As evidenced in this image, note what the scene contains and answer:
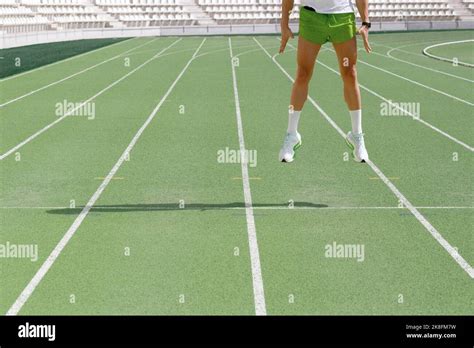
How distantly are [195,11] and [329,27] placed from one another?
177 ft

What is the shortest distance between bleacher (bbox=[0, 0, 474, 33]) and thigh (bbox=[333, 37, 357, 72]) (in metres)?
42.9

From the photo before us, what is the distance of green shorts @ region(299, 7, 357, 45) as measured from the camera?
775cm

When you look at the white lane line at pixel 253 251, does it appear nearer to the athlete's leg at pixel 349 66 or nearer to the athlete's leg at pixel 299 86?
the athlete's leg at pixel 299 86

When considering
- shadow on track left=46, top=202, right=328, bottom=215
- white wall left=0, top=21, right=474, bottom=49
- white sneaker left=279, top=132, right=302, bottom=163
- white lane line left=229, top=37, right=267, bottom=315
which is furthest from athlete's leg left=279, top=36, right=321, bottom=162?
white wall left=0, top=21, right=474, bottom=49

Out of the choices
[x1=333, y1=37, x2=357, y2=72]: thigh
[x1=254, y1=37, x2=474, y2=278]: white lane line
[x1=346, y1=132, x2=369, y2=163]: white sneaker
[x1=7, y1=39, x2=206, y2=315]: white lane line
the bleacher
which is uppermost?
the bleacher

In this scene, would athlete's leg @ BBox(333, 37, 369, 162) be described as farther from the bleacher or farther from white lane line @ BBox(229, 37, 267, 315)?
the bleacher

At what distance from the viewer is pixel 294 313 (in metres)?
5.32

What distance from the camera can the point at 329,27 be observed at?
7750mm

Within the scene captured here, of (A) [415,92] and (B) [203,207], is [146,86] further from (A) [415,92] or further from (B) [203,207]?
(B) [203,207]

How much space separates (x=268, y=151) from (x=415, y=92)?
8434mm

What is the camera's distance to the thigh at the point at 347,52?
25.6ft

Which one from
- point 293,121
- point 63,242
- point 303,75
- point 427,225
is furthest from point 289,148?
point 63,242

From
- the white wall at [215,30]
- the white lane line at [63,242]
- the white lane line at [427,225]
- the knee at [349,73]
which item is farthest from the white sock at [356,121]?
the white wall at [215,30]

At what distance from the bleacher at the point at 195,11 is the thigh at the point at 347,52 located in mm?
42896
